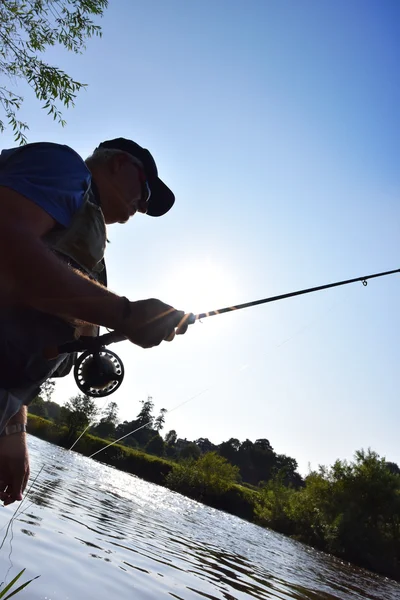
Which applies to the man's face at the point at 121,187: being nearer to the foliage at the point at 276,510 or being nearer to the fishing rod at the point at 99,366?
the fishing rod at the point at 99,366

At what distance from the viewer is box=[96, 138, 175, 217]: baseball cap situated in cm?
233

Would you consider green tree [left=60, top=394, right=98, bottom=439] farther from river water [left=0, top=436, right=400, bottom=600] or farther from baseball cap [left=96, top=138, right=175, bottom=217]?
baseball cap [left=96, top=138, right=175, bottom=217]

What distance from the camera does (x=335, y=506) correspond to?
32.5 metres

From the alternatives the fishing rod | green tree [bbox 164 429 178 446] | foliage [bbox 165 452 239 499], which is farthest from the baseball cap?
green tree [bbox 164 429 178 446]

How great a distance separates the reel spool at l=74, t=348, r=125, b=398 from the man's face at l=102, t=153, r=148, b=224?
0.76 metres

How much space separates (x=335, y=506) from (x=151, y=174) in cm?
3616

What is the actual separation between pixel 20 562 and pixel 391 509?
33043mm

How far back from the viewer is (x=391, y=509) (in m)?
30.5

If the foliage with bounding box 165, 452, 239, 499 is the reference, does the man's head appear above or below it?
above

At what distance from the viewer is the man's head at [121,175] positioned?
7.09 feet

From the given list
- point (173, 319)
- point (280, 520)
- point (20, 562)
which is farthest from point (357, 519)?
point (173, 319)

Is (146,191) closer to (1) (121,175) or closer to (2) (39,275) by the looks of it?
(1) (121,175)

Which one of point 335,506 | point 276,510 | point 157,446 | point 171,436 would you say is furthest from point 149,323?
point 171,436

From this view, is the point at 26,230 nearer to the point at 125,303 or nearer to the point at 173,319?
the point at 125,303
